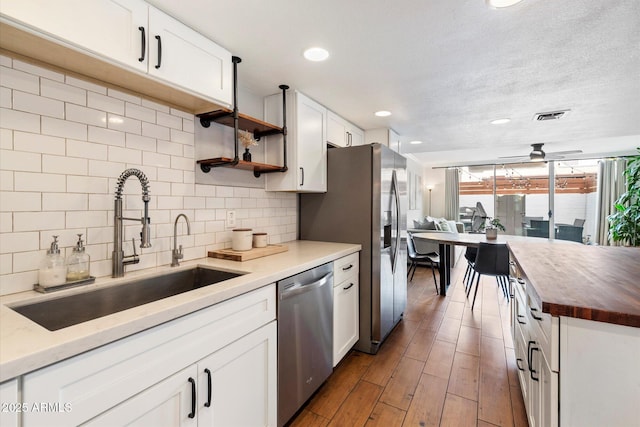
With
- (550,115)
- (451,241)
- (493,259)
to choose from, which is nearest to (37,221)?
(451,241)

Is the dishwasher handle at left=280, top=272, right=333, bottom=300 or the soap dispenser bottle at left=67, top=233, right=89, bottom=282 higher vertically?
the soap dispenser bottle at left=67, top=233, right=89, bottom=282

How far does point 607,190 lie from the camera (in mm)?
6418

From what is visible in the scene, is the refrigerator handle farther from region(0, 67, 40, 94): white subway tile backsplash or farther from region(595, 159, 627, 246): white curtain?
region(595, 159, 627, 246): white curtain

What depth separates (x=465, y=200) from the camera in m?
8.05

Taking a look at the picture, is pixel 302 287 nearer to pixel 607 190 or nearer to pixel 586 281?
pixel 586 281

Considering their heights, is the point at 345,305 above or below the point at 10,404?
below

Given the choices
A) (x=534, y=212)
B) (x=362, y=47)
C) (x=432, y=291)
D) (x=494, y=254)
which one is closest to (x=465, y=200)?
(x=534, y=212)

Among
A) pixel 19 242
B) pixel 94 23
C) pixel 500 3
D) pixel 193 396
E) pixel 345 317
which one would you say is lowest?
pixel 345 317

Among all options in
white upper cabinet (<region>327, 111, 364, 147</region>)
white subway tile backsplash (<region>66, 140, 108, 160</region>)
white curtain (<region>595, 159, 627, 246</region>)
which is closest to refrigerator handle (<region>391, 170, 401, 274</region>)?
white upper cabinet (<region>327, 111, 364, 147</region>)

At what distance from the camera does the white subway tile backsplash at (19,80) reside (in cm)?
113

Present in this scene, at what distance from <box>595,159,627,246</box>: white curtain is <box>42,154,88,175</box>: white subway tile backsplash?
Result: 8790 millimetres

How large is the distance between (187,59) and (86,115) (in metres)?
0.55

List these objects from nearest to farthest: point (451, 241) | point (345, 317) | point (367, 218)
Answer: point (345, 317) → point (367, 218) → point (451, 241)

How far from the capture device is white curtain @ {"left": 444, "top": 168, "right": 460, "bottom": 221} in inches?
317
